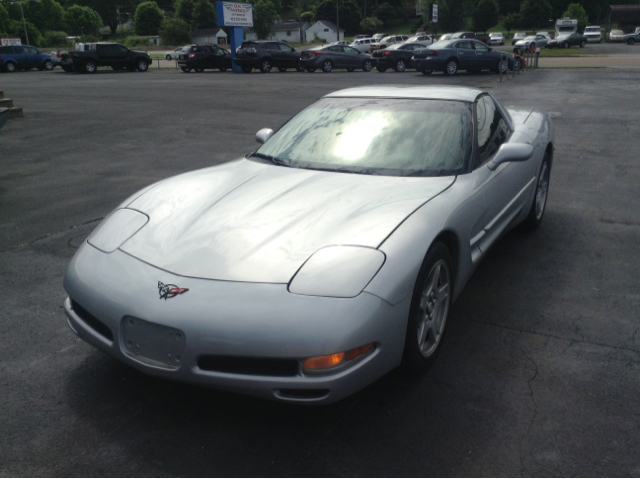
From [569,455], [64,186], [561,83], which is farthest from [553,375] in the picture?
[561,83]

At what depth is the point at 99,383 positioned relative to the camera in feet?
9.90

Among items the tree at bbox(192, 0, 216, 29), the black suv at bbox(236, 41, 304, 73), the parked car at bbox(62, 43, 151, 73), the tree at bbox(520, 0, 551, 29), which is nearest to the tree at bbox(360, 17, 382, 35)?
the tree at bbox(192, 0, 216, 29)

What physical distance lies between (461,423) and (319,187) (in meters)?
1.50

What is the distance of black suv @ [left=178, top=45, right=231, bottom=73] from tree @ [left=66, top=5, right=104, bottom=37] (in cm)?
8279

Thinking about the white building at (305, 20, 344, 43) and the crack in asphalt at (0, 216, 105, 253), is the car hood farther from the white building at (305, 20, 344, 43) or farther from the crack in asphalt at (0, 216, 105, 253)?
the white building at (305, 20, 344, 43)

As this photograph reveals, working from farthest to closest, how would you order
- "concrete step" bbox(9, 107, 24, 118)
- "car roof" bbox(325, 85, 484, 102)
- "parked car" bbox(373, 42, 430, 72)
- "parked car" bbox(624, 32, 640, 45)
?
1. "parked car" bbox(624, 32, 640, 45)
2. "parked car" bbox(373, 42, 430, 72)
3. "concrete step" bbox(9, 107, 24, 118)
4. "car roof" bbox(325, 85, 484, 102)

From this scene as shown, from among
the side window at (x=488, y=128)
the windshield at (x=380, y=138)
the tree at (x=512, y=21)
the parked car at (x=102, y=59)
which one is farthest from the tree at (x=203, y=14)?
the windshield at (x=380, y=138)

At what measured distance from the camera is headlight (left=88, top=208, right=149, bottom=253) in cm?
304

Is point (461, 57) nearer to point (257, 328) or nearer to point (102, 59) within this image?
point (102, 59)

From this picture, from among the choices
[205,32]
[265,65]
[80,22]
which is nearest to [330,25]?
[205,32]

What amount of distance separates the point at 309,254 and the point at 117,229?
3.74 feet

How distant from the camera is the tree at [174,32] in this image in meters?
82.2

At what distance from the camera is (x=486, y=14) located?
287ft

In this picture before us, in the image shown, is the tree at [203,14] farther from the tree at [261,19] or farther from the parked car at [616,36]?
the parked car at [616,36]
